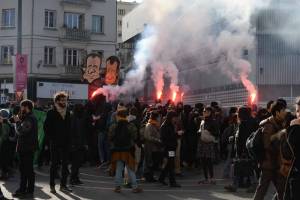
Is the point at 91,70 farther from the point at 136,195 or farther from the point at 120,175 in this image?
the point at 136,195

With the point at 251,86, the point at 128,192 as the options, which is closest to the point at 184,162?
the point at 128,192

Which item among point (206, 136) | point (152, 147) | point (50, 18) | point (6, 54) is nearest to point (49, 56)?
point (50, 18)

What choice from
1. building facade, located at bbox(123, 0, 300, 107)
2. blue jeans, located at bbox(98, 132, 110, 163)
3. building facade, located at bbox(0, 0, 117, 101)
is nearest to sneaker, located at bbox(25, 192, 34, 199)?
blue jeans, located at bbox(98, 132, 110, 163)

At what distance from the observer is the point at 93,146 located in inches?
687

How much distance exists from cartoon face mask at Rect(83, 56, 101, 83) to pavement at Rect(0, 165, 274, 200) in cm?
1300

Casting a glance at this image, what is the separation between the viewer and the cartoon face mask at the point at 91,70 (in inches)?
1081

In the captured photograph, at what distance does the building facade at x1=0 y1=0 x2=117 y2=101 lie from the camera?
4697 cm

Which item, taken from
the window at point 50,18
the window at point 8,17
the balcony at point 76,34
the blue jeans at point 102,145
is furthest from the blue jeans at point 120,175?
the window at point 8,17

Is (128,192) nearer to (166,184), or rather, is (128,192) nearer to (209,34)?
(166,184)

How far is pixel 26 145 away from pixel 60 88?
29.9 meters

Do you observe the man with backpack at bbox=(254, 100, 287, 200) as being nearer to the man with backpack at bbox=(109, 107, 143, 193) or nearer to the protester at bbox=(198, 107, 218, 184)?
the man with backpack at bbox=(109, 107, 143, 193)

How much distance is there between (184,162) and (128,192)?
15.3 feet

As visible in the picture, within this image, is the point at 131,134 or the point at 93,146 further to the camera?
the point at 93,146

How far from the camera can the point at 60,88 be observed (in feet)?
132
